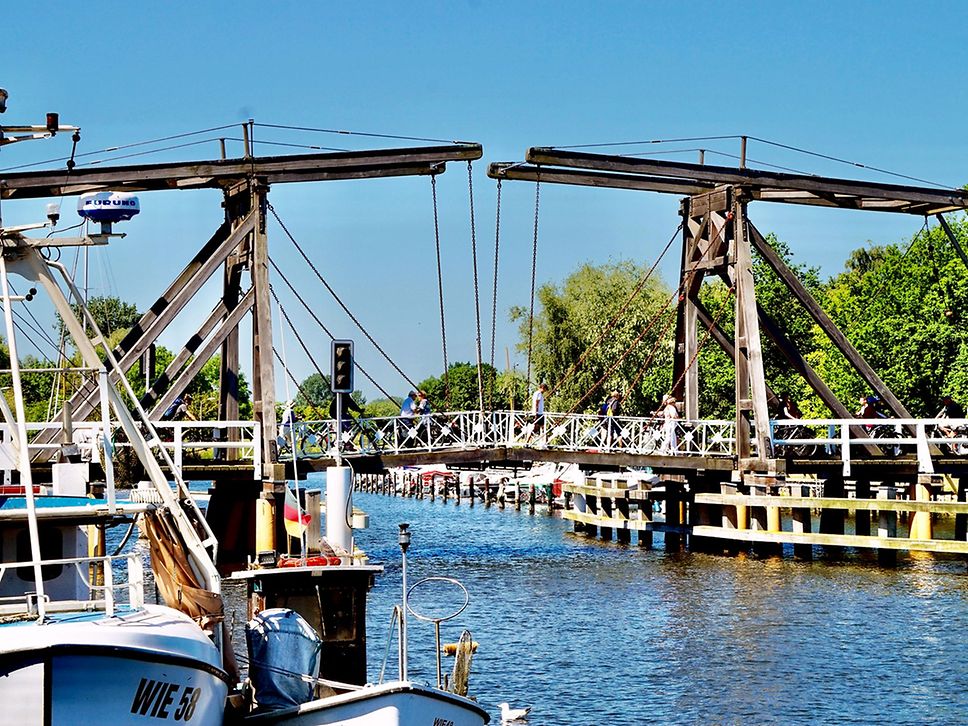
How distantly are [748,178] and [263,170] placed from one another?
12.2 metres

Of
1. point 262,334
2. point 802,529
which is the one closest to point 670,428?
point 802,529

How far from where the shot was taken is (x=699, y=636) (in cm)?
2584

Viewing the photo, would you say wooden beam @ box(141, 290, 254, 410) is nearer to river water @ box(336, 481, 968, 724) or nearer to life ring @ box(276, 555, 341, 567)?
river water @ box(336, 481, 968, 724)

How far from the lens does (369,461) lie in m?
35.8

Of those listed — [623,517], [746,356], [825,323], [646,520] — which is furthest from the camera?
[623,517]

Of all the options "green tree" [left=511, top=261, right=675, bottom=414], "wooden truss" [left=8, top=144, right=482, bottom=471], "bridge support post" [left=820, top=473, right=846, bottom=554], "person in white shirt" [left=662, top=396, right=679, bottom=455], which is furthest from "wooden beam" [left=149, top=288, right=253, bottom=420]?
"green tree" [left=511, top=261, right=675, bottom=414]

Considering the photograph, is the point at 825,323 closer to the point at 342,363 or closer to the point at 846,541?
the point at 846,541

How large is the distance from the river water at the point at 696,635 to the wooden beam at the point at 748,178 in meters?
9.35

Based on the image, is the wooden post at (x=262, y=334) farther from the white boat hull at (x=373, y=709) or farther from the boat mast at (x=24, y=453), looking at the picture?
the boat mast at (x=24, y=453)

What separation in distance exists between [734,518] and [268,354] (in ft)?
41.6

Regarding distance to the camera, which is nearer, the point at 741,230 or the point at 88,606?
the point at 88,606

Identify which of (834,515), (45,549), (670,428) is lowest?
(834,515)

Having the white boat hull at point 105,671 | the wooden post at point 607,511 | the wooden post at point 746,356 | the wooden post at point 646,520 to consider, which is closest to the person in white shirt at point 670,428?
the wooden post at point 746,356

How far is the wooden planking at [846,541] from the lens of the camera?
3438 cm
